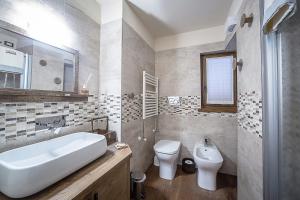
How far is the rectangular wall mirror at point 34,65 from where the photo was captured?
34.9 inches

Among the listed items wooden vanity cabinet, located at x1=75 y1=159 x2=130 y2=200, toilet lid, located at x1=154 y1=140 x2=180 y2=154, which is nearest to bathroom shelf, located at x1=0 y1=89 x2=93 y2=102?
wooden vanity cabinet, located at x1=75 y1=159 x2=130 y2=200

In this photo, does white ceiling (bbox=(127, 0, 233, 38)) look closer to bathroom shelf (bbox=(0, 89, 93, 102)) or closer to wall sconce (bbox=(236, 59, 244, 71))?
wall sconce (bbox=(236, 59, 244, 71))

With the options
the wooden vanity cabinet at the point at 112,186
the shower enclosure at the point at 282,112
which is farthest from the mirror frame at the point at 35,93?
the shower enclosure at the point at 282,112

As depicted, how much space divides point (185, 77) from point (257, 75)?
4.43 feet

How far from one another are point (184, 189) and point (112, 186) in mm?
1222

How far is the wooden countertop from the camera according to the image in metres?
0.64

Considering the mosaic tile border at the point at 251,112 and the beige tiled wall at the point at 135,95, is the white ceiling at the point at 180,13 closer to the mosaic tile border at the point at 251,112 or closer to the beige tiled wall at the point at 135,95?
the beige tiled wall at the point at 135,95

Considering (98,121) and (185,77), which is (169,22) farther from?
(98,121)

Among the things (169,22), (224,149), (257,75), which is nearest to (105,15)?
(169,22)

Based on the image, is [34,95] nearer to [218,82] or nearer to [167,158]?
[167,158]

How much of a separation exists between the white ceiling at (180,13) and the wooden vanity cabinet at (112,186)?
6.10ft

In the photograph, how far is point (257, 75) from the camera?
1.04 metres

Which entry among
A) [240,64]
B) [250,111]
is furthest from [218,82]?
[250,111]

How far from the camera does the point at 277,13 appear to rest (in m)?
0.74
